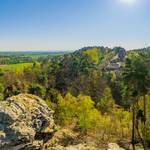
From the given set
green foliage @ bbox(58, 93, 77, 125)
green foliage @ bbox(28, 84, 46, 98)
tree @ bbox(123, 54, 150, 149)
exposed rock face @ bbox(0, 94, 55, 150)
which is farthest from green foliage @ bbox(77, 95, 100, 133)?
exposed rock face @ bbox(0, 94, 55, 150)

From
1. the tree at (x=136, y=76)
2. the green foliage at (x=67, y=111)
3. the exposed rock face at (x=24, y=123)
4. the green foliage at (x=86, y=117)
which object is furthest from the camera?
the green foliage at (x=67, y=111)

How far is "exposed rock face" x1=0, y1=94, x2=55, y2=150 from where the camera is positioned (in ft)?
126

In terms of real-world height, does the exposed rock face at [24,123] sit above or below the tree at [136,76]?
below

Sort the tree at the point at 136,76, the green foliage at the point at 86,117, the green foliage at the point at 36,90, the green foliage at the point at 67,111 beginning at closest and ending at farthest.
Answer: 1. the tree at the point at 136,76
2. the green foliage at the point at 86,117
3. the green foliage at the point at 67,111
4. the green foliage at the point at 36,90

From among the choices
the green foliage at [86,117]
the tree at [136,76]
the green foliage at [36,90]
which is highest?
the tree at [136,76]

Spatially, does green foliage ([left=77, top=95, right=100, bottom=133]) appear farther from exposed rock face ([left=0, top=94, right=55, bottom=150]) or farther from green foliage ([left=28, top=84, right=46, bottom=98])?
exposed rock face ([left=0, top=94, right=55, bottom=150])

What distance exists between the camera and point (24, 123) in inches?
1566

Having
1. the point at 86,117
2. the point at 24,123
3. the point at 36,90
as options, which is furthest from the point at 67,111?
the point at 24,123

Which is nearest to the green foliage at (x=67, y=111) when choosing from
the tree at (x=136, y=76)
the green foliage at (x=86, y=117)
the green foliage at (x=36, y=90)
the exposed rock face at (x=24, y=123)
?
the green foliage at (x=86, y=117)

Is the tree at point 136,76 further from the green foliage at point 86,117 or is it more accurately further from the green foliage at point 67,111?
the green foliage at point 67,111

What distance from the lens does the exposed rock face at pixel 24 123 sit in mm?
38312

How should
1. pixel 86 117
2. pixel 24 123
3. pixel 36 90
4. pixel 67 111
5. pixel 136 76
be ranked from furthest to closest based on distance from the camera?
pixel 36 90 < pixel 67 111 < pixel 86 117 < pixel 136 76 < pixel 24 123

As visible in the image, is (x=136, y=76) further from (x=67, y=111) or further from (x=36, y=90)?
(x=36, y=90)

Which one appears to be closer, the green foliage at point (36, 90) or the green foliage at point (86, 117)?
the green foliage at point (86, 117)
